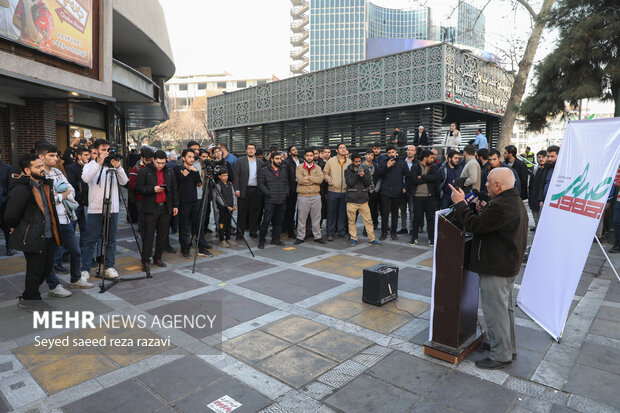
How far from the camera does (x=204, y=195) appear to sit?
687 centimetres

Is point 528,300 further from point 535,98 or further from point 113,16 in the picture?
point 113,16

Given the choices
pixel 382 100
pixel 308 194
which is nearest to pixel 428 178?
pixel 308 194

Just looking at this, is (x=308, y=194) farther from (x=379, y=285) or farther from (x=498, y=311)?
(x=498, y=311)

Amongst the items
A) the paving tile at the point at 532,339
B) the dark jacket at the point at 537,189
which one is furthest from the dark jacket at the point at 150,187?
the dark jacket at the point at 537,189

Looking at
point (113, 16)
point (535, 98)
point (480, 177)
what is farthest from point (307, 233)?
point (113, 16)

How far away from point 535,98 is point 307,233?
7.43 m

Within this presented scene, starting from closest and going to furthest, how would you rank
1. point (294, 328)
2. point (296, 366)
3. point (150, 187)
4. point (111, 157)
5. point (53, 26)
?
point (296, 366)
point (294, 328)
point (111, 157)
point (150, 187)
point (53, 26)

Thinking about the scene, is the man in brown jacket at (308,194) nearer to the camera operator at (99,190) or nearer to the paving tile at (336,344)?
the camera operator at (99,190)

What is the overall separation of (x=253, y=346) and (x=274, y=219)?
5.06 meters

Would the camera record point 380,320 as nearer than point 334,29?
Yes

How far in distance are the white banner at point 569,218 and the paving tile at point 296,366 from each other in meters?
2.41

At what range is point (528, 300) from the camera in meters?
4.61

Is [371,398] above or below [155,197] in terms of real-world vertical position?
below

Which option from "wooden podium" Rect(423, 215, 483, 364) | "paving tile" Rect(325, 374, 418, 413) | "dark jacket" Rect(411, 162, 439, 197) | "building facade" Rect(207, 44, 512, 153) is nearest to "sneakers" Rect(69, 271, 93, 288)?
"paving tile" Rect(325, 374, 418, 413)
